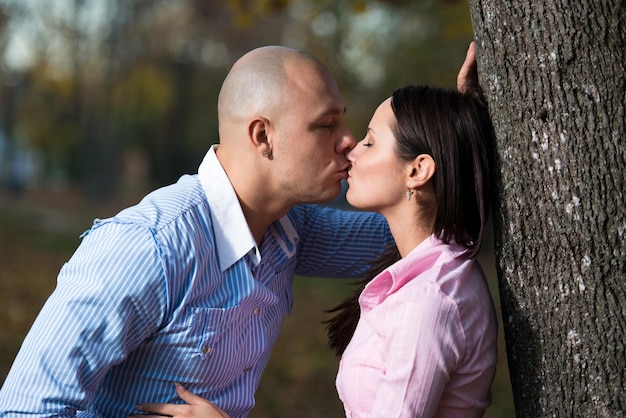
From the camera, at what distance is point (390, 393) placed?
2.51m

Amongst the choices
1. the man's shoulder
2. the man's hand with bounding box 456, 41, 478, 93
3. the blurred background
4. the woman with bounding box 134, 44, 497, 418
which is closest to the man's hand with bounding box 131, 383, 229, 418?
the woman with bounding box 134, 44, 497, 418

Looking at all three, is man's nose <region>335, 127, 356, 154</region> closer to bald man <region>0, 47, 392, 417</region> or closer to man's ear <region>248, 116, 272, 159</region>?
bald man <region>0, 47, 392, 417</region>

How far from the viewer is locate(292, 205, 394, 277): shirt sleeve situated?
3.83 metres

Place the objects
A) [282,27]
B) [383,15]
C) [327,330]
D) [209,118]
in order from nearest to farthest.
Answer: [327,330]
[383,15]
[282,27]
[209,118]

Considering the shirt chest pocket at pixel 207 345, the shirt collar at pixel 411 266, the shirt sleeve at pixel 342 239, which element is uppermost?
the shirt collar at pixel 411 266

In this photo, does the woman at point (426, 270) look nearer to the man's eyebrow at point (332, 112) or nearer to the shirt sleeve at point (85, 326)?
the man's eyebrow at point (332, 112)

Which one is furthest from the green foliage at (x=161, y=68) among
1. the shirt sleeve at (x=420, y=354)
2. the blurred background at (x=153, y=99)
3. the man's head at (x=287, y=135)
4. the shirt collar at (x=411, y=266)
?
the shirt sleeve at (x=420, y=354)

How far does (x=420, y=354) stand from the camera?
8.09 ft

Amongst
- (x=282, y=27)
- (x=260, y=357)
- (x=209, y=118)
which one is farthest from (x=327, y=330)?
(x=209, y=118)

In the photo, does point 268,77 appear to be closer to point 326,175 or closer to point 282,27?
point 326,175

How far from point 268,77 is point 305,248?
832 mm

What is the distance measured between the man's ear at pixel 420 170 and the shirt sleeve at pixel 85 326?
88 cm

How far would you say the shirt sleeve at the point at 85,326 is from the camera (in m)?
2.65

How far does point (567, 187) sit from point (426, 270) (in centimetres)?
52
